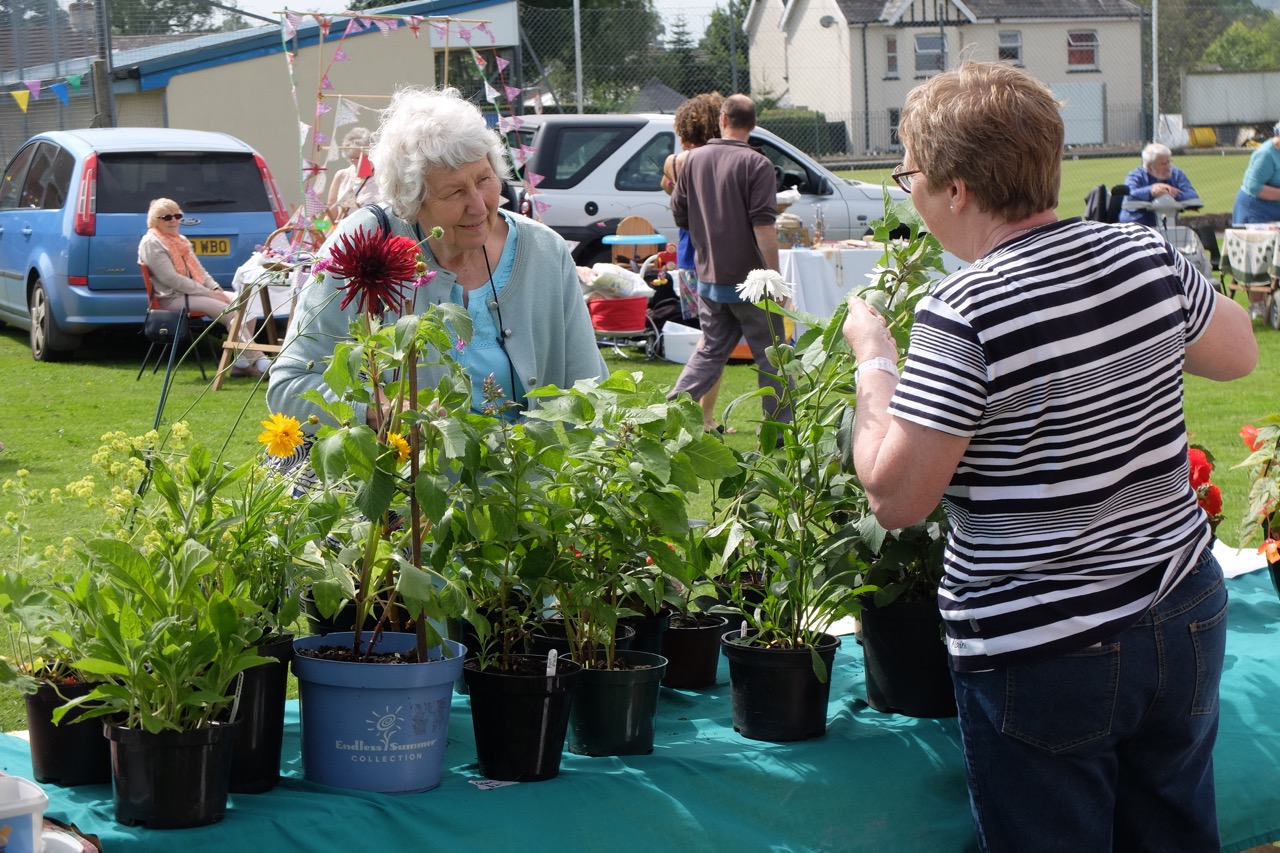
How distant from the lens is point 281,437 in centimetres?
171

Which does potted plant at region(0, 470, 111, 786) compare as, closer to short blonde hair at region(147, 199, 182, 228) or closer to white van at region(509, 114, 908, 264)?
short blonde hair at region(147, 199, 182, 228)

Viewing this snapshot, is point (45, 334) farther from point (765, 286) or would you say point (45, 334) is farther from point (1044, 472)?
point (1044, 472)

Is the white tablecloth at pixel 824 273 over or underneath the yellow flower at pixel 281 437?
underneath

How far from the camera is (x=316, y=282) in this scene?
90.7 inches

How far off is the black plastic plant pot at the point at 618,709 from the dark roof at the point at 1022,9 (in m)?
35.8

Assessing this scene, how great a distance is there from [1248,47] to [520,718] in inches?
1487

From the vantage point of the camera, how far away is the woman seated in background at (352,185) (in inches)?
289

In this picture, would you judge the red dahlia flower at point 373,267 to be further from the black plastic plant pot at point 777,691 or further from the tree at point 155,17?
the tree at point 155,17

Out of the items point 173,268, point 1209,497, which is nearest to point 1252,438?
point 1209,497

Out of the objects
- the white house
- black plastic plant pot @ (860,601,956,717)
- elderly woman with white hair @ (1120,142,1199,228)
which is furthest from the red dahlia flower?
the white house

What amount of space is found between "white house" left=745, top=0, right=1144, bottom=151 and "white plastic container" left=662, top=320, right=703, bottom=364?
23567mm

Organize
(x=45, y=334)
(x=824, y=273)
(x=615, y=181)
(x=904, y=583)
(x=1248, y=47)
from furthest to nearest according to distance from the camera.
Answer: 1. (x=1248, y=47)
2. (x=615, y=181)
3. (x=45, y=334)
4. (x=824, y=273)
5. (x=904, y=583)

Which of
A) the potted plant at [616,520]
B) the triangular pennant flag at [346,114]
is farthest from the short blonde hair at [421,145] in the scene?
the triangular pennant flag at [346,114]

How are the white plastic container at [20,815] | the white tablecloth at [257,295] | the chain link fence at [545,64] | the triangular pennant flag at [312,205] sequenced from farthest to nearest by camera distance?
the chain link fence at [545,64], the triangular pennant flag at [312,205], the white tablecloth at [257,295], the white plastic container at [20,815]
